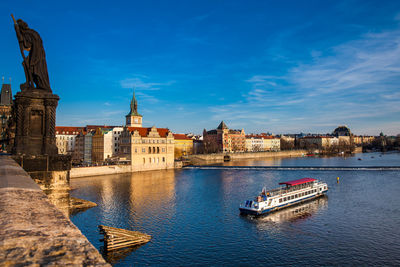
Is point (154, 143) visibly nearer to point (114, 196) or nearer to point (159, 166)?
point (159, 166)

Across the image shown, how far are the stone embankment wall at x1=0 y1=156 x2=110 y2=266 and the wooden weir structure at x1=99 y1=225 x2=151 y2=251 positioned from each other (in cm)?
1752

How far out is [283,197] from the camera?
3841 centimetres

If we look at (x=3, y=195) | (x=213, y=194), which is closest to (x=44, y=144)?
(x=3, y=195)

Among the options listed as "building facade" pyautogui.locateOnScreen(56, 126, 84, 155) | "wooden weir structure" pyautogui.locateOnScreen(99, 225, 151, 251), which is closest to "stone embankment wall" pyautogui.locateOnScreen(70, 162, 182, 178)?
"wooden weir structure" pyautogui.locateOnScreen(99, 225, 151, 251)

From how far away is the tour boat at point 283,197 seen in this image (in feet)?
109

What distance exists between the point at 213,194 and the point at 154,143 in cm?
4502

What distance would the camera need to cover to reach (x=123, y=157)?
3250 inches

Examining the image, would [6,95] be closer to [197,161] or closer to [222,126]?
[197,161]

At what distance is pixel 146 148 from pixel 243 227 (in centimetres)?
5888

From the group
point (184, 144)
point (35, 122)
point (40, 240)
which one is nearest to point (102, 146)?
point (184, 144)

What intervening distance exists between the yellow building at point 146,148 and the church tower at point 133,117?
60.5 ft

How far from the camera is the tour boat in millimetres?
33312

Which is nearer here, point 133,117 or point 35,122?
point 35,122

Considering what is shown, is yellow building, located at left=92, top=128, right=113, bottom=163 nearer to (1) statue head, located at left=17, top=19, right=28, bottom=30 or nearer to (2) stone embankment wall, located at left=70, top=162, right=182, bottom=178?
(2) stone embankment wall, located at left=70, top=162, right=182, bottom=178
